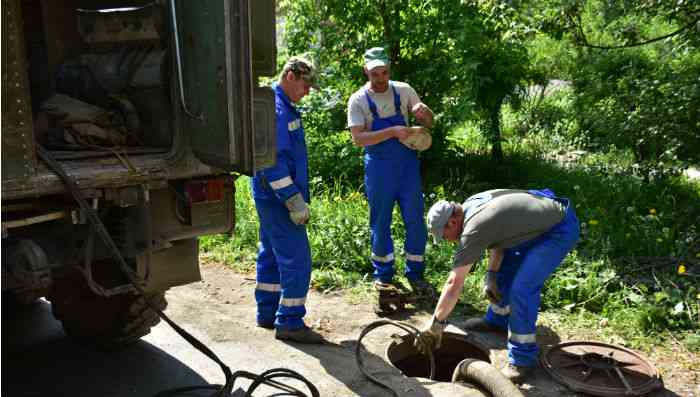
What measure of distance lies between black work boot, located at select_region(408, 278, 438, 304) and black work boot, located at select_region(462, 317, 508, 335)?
51 cm

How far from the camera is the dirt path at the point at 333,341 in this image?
4.07 m

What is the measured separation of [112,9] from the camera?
432 cm

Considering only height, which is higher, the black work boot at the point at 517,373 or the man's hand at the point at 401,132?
the man's hand at the point at 401,132

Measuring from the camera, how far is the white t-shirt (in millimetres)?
5449

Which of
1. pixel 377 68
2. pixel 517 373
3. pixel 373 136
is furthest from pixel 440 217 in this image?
pixel 377 68

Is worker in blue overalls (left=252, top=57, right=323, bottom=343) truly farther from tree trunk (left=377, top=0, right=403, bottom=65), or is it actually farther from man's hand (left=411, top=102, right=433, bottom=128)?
tree trunk (left=377, top=0, right=403, bottom=65)

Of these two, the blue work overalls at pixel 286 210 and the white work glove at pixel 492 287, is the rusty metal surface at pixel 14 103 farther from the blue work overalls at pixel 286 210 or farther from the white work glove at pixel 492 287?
the white work glove at pixel 492 287

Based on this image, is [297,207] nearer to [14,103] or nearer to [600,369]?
[14,103]

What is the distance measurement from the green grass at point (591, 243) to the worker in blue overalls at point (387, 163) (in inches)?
15.8

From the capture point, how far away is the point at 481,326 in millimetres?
4883

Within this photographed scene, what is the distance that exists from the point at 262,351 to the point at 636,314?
2.65 m

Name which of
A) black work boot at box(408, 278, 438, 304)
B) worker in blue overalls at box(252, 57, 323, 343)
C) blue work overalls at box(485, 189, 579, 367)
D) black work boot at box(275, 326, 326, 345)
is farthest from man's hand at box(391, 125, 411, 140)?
black work boot at box(275, 326, 326, 345)

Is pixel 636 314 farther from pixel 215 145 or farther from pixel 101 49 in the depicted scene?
pixel 101 49

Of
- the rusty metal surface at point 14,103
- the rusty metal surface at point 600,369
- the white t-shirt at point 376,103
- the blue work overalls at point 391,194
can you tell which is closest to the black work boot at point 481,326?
the rusty metal surface at point 600,369
